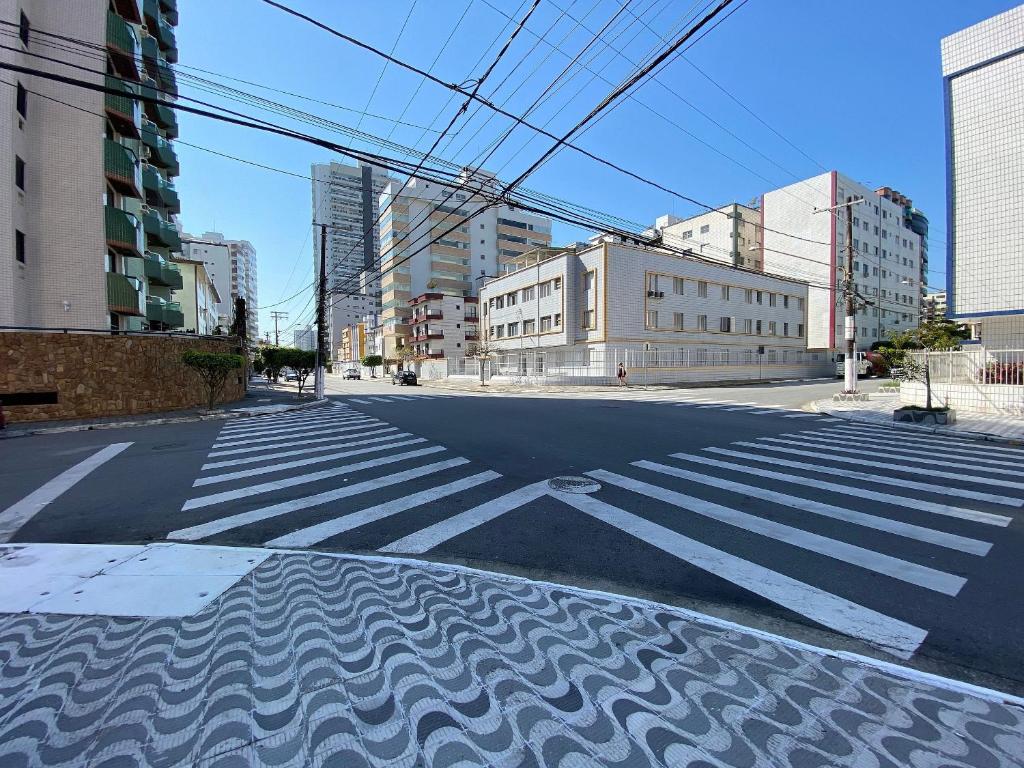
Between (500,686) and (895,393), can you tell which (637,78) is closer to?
(500,686)

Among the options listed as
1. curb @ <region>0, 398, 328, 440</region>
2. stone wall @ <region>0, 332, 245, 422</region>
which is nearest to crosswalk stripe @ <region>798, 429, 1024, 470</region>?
curb @ <region>0, 398, 328, 440</region>

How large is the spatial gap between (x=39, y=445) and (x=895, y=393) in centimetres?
3281

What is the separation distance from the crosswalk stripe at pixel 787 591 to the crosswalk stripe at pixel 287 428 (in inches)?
411

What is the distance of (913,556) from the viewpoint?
13.5ft

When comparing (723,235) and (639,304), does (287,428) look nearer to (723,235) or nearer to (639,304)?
(639,304)

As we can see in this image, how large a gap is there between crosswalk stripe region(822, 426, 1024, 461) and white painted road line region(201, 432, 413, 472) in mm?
11731

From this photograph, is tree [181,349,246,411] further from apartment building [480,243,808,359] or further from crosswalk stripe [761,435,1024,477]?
apartment building [480,243,808,359]

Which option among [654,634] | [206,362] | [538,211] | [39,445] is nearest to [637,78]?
[538,211]

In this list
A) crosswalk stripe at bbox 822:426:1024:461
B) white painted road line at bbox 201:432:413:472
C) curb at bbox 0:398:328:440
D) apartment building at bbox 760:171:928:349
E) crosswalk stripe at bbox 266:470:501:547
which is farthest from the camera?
apartment building at bbox 760:171:928:349

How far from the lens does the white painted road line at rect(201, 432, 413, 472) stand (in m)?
8.13

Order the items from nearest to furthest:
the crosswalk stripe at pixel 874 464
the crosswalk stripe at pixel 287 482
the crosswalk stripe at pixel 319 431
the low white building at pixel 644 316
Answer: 1. the crosswalk stripe at pixel 287 482
2. the crosswalk stripe at pixel 874 464
3. the crosswalk stripe at pixel 319 431
4. the low white building at pixel 644 316

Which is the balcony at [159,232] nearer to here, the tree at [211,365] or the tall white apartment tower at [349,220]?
the tree at [211,365]

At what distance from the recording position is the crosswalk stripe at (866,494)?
511 cm

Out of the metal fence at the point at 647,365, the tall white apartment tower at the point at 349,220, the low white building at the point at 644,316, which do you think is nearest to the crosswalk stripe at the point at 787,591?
the metal fence at the point at 647,365
